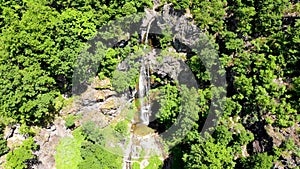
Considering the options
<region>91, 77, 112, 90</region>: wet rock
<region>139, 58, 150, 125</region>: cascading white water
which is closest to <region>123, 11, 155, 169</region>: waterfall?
<region>139, 58, 150, 125</region>: cascading white water

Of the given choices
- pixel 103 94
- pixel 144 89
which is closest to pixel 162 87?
pixel 144 89

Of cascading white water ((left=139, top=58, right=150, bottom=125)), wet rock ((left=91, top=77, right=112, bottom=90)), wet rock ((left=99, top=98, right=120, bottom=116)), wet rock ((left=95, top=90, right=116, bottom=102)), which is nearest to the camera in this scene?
wet rock ((left=91, top=77, right=112, bottom=90))

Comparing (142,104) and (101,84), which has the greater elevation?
(101,84)

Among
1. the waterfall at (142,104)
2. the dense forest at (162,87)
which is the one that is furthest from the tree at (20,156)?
the waterfall at (142,104)

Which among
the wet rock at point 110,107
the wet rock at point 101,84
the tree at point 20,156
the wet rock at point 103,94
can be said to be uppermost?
the wet rock at point 101,84

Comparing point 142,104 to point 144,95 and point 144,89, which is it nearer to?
point 144,95

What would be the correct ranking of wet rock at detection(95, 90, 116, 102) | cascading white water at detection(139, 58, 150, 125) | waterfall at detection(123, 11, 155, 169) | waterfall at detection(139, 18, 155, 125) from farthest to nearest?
cascading white water at detection(139, 58, 150, 125), waterfall at detection(139, 18, 155, 125), wet rock at detection(95, 90, 116, 102), waterfall at detection(123, 11, 155, 169)

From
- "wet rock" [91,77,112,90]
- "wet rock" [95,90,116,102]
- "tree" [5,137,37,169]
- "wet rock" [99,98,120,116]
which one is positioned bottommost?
"tree" [5,137,37,169]

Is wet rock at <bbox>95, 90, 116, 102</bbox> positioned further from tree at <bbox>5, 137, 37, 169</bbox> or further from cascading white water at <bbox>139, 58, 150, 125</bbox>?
tree at <bbox>5, 137, 37, 169</bbox>

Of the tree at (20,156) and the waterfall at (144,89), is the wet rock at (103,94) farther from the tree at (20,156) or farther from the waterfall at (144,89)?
the tree at (20,156)
